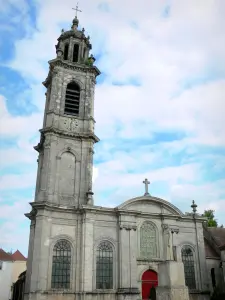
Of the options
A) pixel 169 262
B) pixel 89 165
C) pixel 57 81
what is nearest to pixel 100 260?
pixel 89 165

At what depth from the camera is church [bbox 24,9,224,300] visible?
20.9 metres

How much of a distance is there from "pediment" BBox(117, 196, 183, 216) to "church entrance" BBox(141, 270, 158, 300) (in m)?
4.44

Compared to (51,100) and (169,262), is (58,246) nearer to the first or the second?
(169,262)

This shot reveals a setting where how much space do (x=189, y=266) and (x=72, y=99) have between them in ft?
53.2

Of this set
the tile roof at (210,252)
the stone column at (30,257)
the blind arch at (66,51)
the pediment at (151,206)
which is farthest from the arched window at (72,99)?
the tile roof at (210,252)

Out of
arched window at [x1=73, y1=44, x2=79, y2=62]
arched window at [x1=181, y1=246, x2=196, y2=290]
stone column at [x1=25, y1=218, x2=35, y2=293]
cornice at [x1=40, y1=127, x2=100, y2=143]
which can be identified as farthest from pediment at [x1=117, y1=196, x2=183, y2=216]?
arched window at [x1=73, y1=44, x2=79, y2=62]

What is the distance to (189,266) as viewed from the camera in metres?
24.3

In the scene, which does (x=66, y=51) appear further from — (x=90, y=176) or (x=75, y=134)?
(x=90, y=176)

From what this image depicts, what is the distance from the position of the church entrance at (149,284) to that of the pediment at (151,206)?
4439mm

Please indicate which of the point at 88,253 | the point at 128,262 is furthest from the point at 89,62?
the point at 128,262

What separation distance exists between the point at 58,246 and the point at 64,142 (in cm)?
793

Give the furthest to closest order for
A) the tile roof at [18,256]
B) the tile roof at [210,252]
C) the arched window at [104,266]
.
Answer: the tile roof at [18,256], the tile roof at [210,252], the arched window at [104,266]

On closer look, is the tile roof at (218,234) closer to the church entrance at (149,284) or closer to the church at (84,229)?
the church at (84,229)

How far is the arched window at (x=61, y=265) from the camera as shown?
20619 mm
